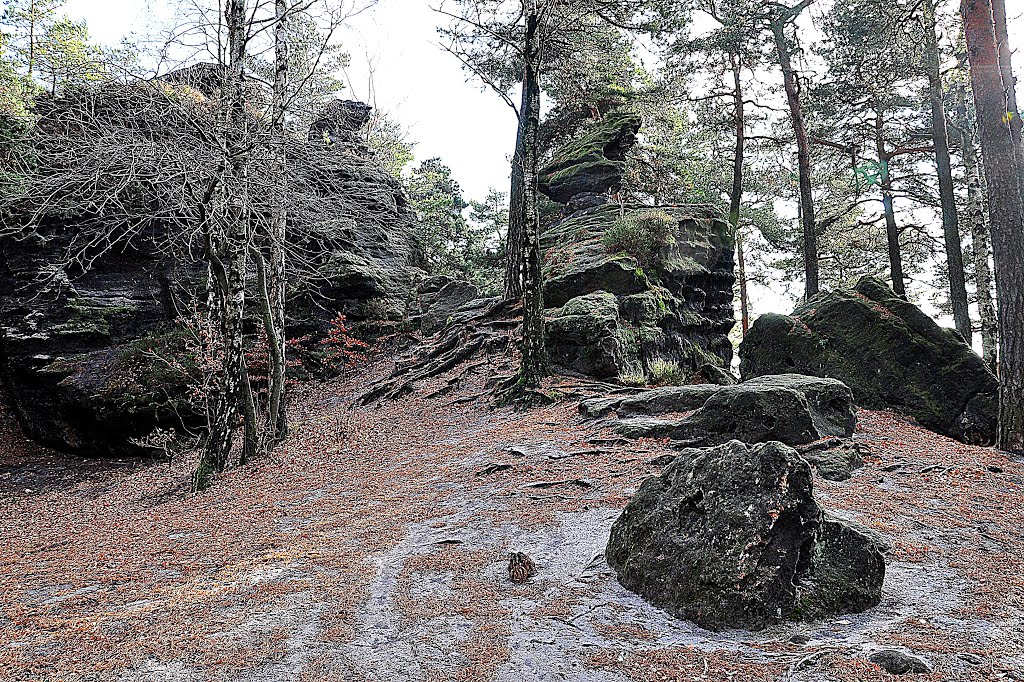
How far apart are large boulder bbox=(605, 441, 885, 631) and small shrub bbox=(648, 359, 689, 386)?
844 centimetres

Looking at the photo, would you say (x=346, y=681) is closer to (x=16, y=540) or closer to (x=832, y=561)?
(x=832, y=561)

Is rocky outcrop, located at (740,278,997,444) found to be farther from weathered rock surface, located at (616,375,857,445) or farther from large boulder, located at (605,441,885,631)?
large boulder, located at (605,441,885,631)

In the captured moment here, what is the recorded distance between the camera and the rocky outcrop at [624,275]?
1289cm

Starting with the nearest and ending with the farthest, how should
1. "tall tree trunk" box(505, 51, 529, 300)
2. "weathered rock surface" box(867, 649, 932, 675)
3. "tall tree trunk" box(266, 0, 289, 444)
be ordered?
"weathered rock surface" box(867, 649, 932, 675), "tall tree trunk" box(266, 0, 289, 444), "tall tree trunk" box(505, 51, 529, 300)

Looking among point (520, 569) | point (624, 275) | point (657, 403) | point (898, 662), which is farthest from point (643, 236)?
point (898, 662)

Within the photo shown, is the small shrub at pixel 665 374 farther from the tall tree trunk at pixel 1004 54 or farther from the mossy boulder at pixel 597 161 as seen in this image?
the mossy boulder at pixel 597 161

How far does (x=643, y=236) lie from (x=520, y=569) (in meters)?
12.4

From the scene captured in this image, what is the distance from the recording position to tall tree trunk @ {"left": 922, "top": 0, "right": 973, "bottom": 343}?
1523 cm

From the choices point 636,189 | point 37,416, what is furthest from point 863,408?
point 37,416

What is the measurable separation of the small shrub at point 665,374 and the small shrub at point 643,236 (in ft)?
11.2

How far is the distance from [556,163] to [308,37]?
10.9 meters

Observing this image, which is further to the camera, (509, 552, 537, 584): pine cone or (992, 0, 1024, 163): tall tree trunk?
(992, 0, 1024, 163): tall tree trunk

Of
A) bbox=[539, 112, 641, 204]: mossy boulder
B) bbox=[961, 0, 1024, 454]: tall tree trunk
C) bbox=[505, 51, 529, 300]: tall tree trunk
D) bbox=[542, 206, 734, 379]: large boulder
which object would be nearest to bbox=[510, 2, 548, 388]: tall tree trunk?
bbox=[542, 206, 734, 379]: large boulder

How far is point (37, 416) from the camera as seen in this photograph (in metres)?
14.8
